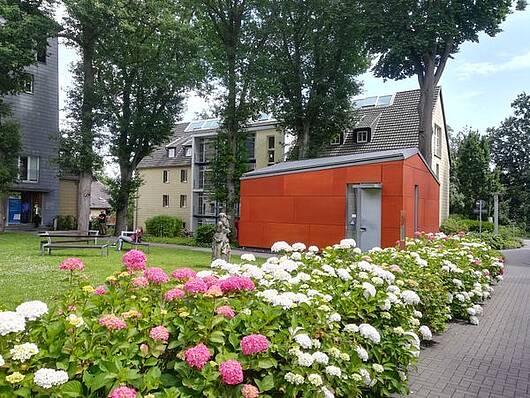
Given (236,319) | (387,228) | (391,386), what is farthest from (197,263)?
(236,319)

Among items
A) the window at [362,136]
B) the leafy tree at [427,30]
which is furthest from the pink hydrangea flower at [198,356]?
the window at [362,136]

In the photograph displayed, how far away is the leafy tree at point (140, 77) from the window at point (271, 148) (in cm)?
998

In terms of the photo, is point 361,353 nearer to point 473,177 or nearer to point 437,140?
point 437,140

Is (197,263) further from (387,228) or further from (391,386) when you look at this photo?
(391,386)

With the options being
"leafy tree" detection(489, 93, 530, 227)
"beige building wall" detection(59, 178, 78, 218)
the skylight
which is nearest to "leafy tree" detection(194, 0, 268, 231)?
the skylight

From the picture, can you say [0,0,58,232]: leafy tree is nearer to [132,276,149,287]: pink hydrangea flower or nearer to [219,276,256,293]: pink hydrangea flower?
[132,276,149,287]: pink hydrangea flower

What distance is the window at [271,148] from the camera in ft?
121

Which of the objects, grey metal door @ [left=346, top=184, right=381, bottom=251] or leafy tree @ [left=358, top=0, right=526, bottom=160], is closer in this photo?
grey metal door @ [left=346, top=184, right=381, bottom=251]

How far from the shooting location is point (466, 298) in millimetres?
7699

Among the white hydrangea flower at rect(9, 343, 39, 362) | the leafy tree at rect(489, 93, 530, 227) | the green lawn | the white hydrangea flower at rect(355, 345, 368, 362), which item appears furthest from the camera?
the leafy tree at rect(489, 93, 530, 227)

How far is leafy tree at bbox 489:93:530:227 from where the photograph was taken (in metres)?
59.7

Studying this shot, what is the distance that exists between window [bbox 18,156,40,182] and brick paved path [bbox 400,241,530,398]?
3192 cm

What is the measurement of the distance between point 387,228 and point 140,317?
12.7 meters

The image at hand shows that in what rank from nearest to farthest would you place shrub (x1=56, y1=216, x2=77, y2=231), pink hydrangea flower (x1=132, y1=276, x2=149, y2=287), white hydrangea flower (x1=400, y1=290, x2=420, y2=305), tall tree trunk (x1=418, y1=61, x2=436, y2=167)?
pink hydrangea flower (x1=132, y1=276, x2=149, y2=287) → white hydrangea flower (x1=400, y1=290, x2=420, y2=305) → tall tree trunk (x1=418, y1=61, x2=436, y2=167) → shrub (x1=56, y1=216, x2=77, y2=231)
